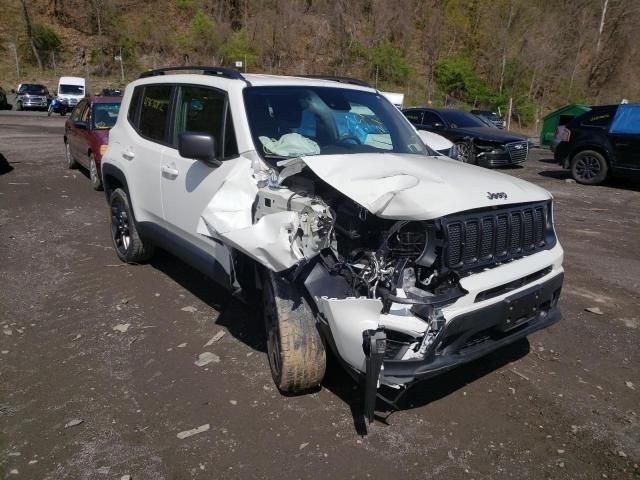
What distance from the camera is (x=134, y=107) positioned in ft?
16.7

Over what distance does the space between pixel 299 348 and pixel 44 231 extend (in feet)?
17.0

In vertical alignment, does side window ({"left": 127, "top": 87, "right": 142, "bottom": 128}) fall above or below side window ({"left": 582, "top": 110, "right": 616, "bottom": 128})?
above

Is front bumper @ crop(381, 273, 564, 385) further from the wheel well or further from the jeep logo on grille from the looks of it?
the wheel well

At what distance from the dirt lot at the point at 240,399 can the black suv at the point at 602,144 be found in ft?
20.6

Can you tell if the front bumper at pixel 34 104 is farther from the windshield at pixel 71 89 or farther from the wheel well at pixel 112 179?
the wheel well at pixel 112 179

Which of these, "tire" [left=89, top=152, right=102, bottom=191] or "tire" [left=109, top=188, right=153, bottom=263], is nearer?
"tire" [left=109, top=188, right=153, bottom=263]

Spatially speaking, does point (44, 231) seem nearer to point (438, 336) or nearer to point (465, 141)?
point (438, 336)

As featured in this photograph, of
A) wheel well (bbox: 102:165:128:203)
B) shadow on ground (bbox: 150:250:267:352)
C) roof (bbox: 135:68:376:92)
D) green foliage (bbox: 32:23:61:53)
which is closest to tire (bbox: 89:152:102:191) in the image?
wheel well (bbox: 102:165:128:203)

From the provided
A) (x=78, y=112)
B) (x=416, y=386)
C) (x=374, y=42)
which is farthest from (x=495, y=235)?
(x=374, y=42)

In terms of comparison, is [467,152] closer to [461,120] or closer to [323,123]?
[461,120]

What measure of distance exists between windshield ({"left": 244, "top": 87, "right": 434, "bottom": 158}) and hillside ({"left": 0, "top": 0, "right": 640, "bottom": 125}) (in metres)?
39.4

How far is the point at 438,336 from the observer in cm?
256

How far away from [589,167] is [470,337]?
10099 millimetres

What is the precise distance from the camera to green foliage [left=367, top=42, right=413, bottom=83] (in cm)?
4500
